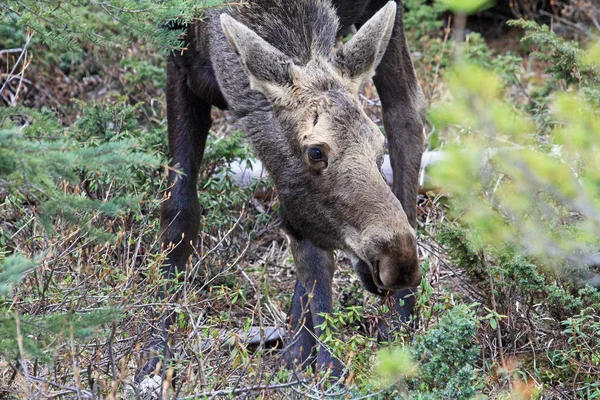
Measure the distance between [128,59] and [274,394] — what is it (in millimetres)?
5156

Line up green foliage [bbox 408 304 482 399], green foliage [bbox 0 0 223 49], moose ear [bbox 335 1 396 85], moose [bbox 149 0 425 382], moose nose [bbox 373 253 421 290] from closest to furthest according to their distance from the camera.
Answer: green foliage [bbox 408 304 482 399] < green foliage [bbox 0 0 223 49] < moose nose [bbox 373 253 421 290] < moose [bbox 149 0 425 382] < moose ear [bbox 335 1 396 85]

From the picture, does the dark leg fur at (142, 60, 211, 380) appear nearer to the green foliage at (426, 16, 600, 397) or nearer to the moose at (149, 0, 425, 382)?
the moose at (149, 0, 425, 382)

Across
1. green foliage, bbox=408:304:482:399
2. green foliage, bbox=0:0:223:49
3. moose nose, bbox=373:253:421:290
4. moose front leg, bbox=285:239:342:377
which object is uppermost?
green foliage, bbox=0:0:223:49

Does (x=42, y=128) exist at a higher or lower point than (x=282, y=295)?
higher

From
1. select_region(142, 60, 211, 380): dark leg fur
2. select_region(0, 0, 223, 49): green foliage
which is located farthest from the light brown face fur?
select_region(142, 60, 211, 380): dark leg fur

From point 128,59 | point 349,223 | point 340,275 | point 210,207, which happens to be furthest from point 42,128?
point 128,59

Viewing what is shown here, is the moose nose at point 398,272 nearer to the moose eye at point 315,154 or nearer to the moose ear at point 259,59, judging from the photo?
the moose eye at point 315,154

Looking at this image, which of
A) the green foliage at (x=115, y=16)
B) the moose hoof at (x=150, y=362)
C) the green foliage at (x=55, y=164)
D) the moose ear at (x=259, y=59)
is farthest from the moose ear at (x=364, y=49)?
the green foliage at (x=55, y=164)

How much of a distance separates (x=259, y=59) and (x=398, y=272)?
1513mm

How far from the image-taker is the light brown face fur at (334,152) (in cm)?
486

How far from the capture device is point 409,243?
188 inches

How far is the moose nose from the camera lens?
15.5 ft

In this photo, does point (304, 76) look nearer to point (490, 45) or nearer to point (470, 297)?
point (470, 297)

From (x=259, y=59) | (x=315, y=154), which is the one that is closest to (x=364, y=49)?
(x=259, y=59)
